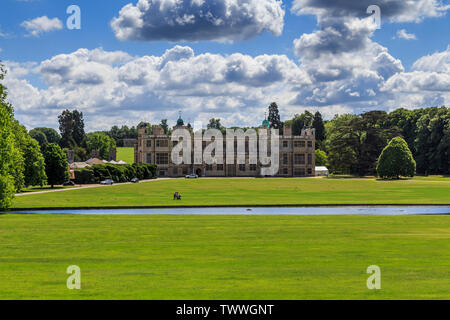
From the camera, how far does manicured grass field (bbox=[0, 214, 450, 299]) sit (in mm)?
→ 11359

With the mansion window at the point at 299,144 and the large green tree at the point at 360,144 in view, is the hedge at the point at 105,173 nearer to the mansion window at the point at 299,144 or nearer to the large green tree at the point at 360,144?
the large green tree at the point at 360,144

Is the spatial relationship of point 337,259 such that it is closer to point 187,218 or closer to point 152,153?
point 187,218

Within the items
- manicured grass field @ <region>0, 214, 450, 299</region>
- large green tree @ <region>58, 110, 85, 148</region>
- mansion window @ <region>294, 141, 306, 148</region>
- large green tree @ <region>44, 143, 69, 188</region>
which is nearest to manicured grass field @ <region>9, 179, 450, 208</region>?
large green tree @ <region>44, 143, 69, 188</region>

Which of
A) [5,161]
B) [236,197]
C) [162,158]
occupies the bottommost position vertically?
[236,197]

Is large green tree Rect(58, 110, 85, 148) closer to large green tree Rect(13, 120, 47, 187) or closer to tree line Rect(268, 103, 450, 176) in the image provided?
tree line Rect(268, 103, 450, 176)

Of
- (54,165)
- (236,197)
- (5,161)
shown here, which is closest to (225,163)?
(54,165)

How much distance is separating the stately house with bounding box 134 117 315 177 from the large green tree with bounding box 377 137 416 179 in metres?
34.6

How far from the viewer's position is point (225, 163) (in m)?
136

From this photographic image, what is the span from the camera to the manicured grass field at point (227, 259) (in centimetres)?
1136

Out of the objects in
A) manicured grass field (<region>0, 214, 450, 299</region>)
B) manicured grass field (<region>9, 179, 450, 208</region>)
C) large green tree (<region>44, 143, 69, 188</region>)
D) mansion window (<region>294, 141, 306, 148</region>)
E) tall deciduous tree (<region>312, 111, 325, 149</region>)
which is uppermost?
tall deciduous tree (<region>312, 111, 325, 149</region>)

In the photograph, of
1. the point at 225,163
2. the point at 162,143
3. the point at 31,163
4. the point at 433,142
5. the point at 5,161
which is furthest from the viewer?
the point at 162,143

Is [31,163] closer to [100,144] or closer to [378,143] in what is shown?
[378,143]

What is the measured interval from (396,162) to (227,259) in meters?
92.9
